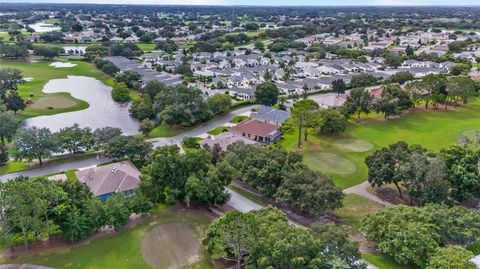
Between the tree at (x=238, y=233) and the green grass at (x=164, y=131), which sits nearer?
the tree at (x=238, y=233)

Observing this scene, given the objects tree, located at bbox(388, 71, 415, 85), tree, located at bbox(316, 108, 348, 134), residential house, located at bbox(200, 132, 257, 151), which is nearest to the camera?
residential house, located at bbox(200, 132, 257, 151)

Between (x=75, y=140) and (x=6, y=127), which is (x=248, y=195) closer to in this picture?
(x=75, y=140)

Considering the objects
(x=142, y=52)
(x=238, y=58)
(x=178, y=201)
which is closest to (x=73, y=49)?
(x=142, y=52)

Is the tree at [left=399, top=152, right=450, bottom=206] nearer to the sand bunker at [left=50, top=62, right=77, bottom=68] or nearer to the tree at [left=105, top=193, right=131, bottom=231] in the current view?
the tree at [left=105, top=193, right=131, bottom=231]

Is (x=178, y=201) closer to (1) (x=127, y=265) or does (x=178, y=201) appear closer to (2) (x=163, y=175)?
(2) (x=163, y=175)

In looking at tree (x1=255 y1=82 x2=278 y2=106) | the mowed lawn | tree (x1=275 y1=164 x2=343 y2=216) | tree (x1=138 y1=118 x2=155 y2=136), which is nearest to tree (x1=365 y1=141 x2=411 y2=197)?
the mowed lawn

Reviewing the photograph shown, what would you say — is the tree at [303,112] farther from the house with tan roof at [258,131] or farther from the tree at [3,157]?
the tree at [3,157]

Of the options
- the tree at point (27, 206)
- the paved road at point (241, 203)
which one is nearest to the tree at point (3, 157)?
the tree at point (27, 206)
